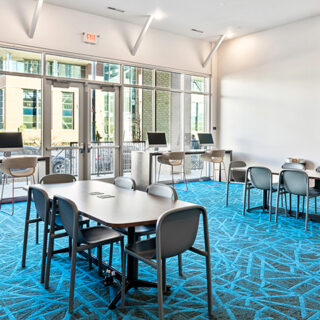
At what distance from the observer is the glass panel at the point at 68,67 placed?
6.38m

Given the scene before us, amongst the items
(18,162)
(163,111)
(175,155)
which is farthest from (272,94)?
(18,162)

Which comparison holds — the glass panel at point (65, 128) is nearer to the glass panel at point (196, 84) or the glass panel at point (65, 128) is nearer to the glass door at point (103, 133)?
the glass door at point (103, 133)

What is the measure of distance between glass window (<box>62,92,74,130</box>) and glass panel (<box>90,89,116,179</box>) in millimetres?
458

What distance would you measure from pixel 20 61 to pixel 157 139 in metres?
3.19

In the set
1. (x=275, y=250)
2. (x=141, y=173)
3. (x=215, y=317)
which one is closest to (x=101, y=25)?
(x=141, y=173)

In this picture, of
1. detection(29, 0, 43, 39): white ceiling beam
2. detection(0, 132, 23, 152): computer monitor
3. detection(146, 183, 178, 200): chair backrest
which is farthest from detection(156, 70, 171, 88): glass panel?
detection(146, 183, 178, 200): chair backrest

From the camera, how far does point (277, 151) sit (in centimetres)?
756

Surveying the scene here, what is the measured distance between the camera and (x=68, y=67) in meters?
6.59

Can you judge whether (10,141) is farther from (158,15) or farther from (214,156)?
(214,156)

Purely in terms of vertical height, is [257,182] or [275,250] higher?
[257,182]

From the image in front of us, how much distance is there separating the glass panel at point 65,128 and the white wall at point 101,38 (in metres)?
0.87

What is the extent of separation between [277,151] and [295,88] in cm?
141

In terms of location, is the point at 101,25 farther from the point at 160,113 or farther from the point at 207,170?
the point at 207,170

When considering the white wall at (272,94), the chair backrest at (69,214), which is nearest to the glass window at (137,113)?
the white wall at (272,94)
